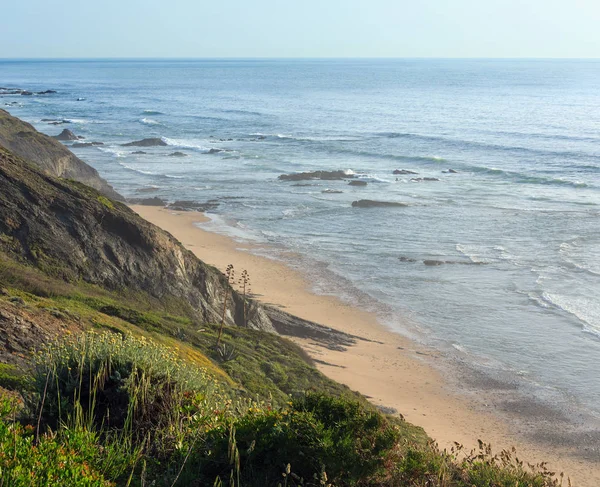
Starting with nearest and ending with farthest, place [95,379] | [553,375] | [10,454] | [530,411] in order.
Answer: [10,454], [95,379], [530,411], [553,375]

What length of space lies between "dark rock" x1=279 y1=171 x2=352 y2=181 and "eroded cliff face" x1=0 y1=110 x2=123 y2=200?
14990 millimetres

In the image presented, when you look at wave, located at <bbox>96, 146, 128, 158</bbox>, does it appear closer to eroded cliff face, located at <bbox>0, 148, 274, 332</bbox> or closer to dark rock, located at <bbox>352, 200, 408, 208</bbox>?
dark rock, located at <bbox>352, 200, 408, 208</bbox>

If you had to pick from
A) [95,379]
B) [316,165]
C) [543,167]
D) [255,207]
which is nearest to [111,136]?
[316,165]

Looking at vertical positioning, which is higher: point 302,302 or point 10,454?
point 10,454

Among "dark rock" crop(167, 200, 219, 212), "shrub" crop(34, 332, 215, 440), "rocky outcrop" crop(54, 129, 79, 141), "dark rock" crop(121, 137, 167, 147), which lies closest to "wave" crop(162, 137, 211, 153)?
"dark rock" crop(121, 137, 167, 147)

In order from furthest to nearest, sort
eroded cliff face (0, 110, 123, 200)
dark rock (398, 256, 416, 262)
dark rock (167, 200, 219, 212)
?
1. dark rock (167, 200, 219, 212)
2. eroded cliff face (0, 110, 123, 200)
3. dark rock (398, 256, 416, 262)

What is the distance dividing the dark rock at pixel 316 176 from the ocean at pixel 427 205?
4.00ft

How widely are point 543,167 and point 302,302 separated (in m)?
34.6

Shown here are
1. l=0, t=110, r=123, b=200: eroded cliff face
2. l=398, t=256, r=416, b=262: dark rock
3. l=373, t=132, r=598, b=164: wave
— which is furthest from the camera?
l=373, t=132, r=598, b=164: wave

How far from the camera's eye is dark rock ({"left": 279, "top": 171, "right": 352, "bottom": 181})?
157 feet

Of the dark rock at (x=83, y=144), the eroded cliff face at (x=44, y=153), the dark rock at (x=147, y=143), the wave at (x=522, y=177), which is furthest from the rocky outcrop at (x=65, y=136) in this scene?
the wave at (x=522, y=177)

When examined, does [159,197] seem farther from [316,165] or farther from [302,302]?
[302,302]

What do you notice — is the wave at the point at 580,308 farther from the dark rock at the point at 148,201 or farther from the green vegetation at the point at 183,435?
the dark rock at the point at 148,201

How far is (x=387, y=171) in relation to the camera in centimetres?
5200
